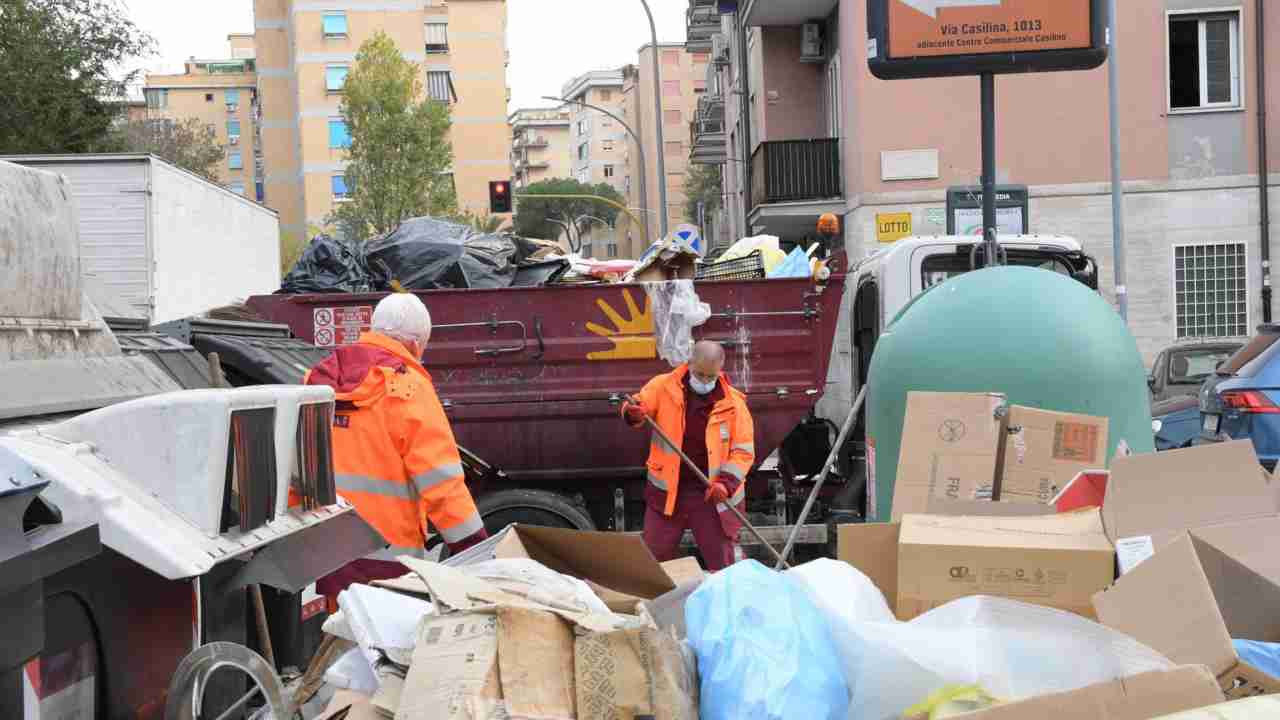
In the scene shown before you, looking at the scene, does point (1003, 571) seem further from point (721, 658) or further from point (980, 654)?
point (721, 658)

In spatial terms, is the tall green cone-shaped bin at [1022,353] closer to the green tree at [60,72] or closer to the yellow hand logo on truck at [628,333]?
the yellow hand logo on truck at [628,333]

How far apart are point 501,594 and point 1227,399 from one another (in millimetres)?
7155

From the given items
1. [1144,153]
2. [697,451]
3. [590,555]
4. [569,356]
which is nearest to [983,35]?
[697,451]

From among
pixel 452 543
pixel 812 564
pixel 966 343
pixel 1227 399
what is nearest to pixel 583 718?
pixel 812 564

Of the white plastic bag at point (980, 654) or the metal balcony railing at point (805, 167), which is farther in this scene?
the metal balcony railing at point (805, 167)

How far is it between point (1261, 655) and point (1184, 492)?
108cm

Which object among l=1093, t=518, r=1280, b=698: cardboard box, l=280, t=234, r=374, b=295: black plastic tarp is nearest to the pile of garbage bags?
l=1093, t=518, r=1280, b=698: cardboard box

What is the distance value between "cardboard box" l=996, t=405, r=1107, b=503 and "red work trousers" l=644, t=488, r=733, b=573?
2816 millimetres

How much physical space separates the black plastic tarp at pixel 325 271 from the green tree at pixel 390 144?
109 feet

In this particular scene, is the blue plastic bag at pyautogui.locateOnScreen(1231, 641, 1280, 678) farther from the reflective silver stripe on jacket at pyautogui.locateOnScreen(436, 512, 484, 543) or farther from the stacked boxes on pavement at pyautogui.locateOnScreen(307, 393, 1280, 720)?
the reflective silver stripe on jacket at pyautogui.locateOnScreen(436, 512, 484, 543)

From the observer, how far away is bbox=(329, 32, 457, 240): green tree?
138 ft

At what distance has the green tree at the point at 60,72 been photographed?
74.6ft

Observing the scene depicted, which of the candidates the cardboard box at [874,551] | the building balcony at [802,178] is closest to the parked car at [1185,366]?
the building balcony at [802,178]

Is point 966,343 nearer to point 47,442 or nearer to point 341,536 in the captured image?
point 341,536
